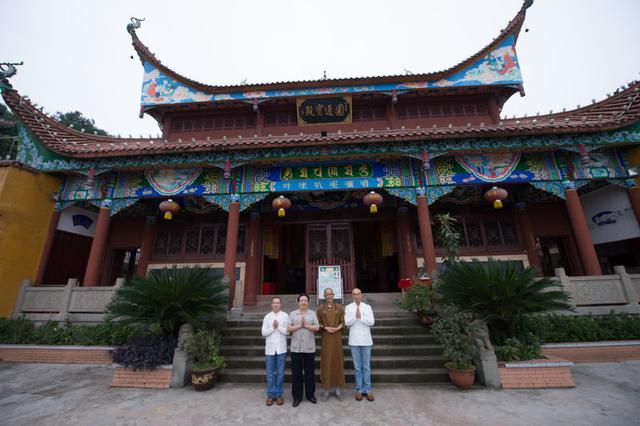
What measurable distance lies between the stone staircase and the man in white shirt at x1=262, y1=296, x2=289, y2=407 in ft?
2.82

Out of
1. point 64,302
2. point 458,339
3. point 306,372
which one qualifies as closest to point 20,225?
point 64,302

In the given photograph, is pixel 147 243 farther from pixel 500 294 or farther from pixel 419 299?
pixel 500 294

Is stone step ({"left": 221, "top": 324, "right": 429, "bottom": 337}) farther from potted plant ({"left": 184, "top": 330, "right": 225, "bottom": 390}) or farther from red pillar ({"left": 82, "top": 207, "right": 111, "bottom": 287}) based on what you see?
red pillar ({"left": 82, "top": 207, "right": 111, "bottom": 287})

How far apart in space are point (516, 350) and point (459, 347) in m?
1.02

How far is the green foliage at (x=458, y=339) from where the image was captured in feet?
13.8

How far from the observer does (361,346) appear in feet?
12.8

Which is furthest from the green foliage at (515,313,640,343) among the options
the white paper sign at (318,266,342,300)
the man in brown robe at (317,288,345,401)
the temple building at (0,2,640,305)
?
the white paper sign at (318,266,342,300)

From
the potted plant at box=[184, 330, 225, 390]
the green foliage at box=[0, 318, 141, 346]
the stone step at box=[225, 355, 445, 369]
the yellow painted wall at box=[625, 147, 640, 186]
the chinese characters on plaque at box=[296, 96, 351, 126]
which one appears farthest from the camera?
the chinese characters on plaque at box=[296, 96, 351, 126]

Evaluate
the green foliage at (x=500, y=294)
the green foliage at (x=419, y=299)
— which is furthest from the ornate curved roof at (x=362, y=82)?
the green foliage at (x=500, y=294)

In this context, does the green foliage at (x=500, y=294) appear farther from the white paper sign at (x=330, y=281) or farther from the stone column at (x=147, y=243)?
the stone column at (x=147, y=243)

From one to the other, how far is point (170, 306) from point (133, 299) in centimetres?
76

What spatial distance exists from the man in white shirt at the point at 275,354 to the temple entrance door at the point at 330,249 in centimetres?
455

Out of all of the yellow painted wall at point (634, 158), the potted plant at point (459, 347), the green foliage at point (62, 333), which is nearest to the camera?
the potted plant at point (459, 347)

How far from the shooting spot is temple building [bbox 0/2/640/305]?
752 centimetres
